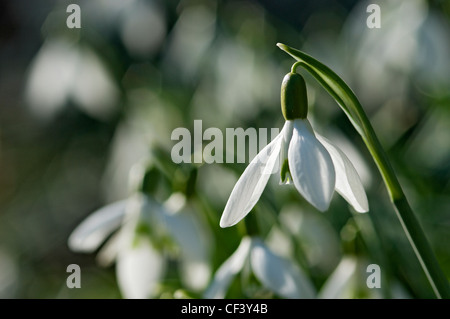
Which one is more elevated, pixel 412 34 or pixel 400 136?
pixel 412 34

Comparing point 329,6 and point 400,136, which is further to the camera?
point 329,6

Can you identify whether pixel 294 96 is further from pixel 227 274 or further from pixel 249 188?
pixel 227 274

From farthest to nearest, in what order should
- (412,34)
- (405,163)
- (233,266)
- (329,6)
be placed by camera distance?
(329,6) < (405,163) < (412,34) < (233,266)

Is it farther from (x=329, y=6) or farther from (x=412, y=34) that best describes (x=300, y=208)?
(x=329, y=6)

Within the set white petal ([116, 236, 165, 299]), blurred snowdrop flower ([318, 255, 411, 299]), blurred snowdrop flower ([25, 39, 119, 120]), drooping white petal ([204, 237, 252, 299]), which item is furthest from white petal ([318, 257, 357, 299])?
blurred snowdrop flower ([25, 39, 119, 120])

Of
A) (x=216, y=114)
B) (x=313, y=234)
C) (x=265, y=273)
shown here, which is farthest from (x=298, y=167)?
(x=216, y=114)
